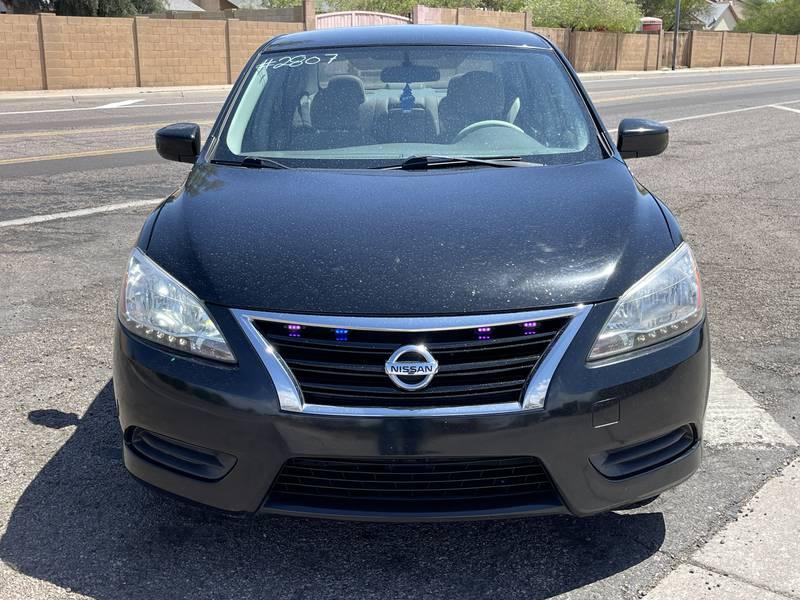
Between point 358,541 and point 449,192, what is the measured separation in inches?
49.0

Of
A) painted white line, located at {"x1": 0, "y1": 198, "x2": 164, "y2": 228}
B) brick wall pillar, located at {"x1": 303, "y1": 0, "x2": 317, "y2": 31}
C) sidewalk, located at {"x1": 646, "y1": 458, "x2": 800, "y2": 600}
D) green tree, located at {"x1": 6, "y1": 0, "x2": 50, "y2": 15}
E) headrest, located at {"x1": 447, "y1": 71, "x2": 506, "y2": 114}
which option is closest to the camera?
sidewalk, located at {"x1": 646, "y1": 458, "x2": 800, "y2": 600}

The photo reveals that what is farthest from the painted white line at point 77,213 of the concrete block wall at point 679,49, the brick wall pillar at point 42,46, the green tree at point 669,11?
the green tree at point 669,11

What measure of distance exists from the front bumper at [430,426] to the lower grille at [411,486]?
21 millimetres

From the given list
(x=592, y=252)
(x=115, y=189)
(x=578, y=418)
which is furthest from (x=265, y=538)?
(x=115, y=189)

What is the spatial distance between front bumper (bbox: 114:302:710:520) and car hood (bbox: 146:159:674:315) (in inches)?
6.7

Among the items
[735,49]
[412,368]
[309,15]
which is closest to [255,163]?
[412,368]

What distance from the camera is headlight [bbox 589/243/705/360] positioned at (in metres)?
2.63

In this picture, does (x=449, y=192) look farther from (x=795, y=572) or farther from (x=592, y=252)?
(x=795, y=572)

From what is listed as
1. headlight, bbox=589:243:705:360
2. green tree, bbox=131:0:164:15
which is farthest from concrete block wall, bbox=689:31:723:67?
headlight, bbox=589:243:705:360

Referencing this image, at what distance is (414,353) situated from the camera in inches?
99.0

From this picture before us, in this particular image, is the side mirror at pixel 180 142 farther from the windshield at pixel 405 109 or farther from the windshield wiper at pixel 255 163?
the windshield wiper at pixel 255 163

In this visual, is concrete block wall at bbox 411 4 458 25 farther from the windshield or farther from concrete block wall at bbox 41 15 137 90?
the windshield

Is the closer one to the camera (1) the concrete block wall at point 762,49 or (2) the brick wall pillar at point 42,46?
(2) the brick wall pillar at point 42,46

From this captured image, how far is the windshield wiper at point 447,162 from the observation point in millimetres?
3623
